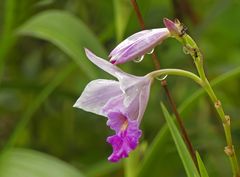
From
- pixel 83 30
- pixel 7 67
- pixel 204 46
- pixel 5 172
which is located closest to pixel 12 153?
pixel 5 172

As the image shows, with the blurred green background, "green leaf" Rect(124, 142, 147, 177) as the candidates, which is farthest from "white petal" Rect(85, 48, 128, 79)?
the blurred green background

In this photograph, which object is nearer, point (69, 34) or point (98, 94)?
point (98, 94)

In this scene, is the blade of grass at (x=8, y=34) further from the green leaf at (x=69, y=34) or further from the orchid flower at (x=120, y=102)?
the orchid flower at (x=120, y=102)

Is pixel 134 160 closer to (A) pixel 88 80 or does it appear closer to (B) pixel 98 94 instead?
(B) pixel 98 94

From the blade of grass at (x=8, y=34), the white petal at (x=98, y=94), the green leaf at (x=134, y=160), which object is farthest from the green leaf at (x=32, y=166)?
the white petal at (x=98, y=94)

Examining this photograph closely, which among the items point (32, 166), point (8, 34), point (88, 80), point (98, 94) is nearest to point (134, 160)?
point (32, 166)

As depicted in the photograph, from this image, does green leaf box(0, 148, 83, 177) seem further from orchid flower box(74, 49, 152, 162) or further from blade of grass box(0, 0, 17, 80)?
orchid flower box(74, 49, 152, 162)
